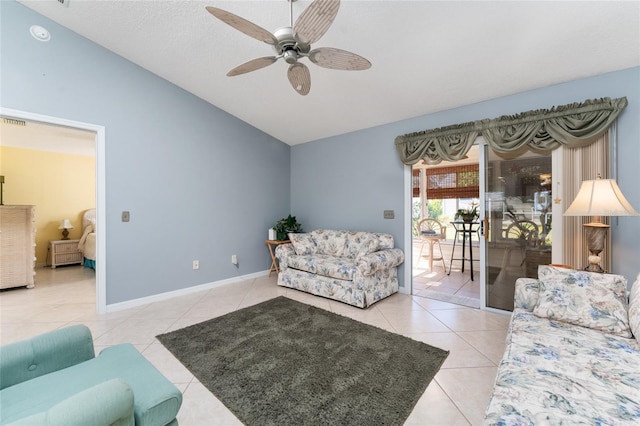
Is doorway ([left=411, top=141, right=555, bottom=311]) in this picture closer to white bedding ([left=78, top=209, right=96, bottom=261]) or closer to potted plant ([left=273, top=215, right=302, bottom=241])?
potted plant ([left=273, top=215, right=302, bottom=241])

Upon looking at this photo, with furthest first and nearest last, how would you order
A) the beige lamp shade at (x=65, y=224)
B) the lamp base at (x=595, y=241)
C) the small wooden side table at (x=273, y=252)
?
the beige lamp shade at (x=65, y=224)
the small wooden side table at (x=273, y=252)
the lamp base at (x=595, y=241)

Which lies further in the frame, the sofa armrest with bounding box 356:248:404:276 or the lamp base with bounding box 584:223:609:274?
the sofa armrest with bounding box 356:248:404:276

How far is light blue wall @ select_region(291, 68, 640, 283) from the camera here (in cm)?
232

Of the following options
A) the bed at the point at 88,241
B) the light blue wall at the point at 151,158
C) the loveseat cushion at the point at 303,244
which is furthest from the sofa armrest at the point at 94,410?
Answer: the bed at the point at 88,241

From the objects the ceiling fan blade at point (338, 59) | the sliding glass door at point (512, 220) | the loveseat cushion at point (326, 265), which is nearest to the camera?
the ceiling fan blade at point (338, 59)

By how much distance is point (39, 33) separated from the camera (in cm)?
264

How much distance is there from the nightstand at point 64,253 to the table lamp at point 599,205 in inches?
300

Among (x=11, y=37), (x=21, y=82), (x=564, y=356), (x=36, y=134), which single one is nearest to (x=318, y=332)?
(x=564, y=356)

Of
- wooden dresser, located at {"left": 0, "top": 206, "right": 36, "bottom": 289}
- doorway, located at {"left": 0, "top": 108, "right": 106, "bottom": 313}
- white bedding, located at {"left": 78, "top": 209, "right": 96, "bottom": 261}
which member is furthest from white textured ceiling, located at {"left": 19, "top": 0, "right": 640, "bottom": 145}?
white bedding, located at {"left": 78, "top": 209, "right": 96, "bottom": 261}

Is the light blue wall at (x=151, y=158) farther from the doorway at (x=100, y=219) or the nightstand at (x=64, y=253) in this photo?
the nightstand at (x=64, y=253)

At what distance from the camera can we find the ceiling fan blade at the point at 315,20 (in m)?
1.42

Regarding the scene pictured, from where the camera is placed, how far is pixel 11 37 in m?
2.51

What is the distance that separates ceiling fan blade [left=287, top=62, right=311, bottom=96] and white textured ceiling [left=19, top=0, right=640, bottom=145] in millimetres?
574

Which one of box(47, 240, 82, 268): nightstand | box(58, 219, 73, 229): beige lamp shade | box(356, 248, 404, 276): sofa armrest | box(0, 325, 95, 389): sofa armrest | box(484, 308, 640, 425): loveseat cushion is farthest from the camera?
box(58, 219, 73, 229): beige lamp shade
